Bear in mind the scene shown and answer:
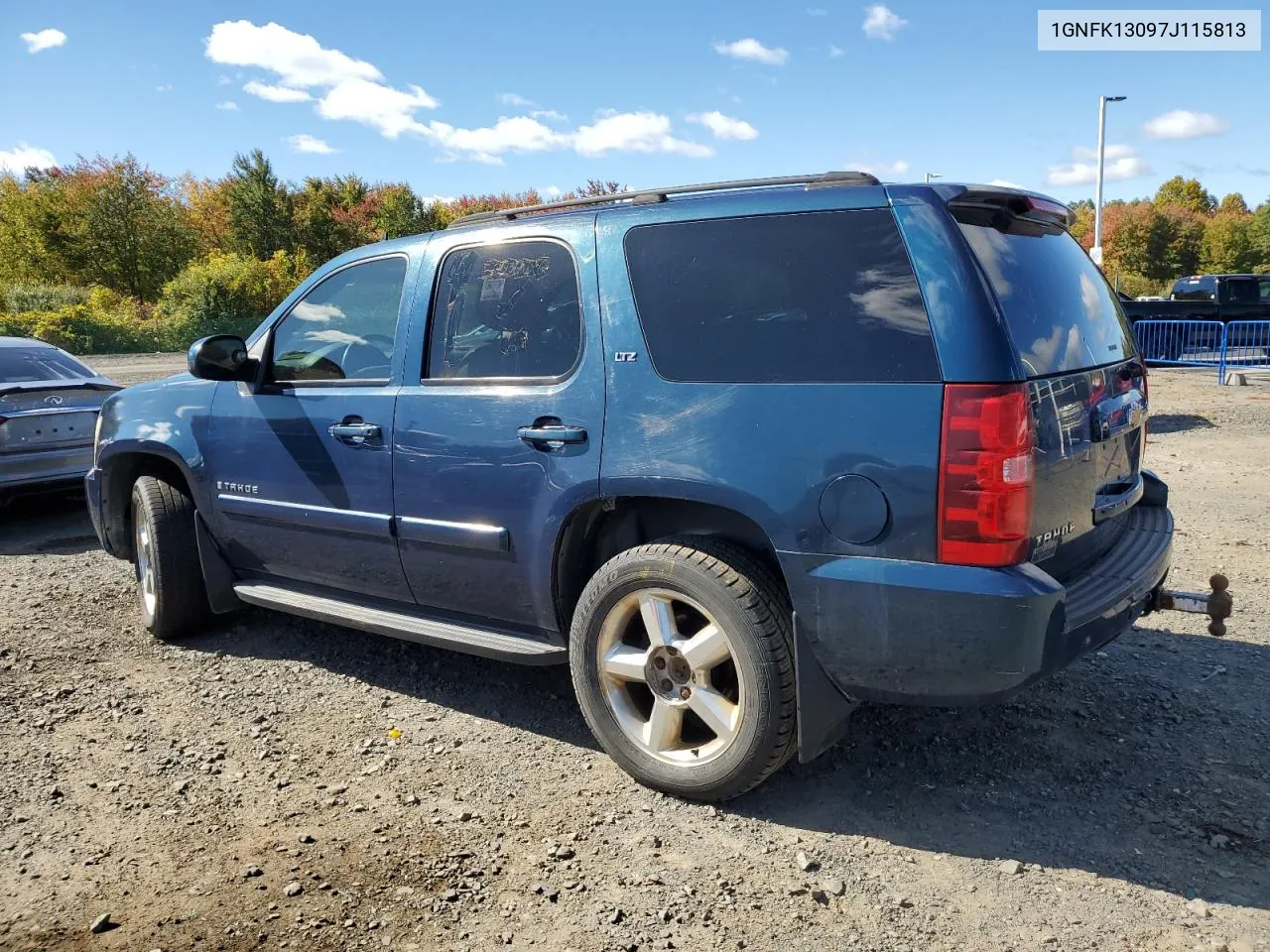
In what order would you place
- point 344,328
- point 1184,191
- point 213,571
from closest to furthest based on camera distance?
1. point 344,328
2. point 213,571
3. point 1184,191

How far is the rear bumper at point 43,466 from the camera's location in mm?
7129

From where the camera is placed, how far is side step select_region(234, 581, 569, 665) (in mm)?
3439

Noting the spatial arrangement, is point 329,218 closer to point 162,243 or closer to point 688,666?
point 162,243

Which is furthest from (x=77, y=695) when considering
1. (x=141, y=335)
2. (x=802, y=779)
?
(x=141, y=335)

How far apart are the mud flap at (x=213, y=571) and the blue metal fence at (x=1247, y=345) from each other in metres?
19.2

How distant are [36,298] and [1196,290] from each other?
39627 millimetres

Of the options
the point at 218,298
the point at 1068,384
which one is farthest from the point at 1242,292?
the point at 218,298

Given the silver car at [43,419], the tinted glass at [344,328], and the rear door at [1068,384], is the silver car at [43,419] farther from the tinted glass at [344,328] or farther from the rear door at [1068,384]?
the rear door at [1068,384]

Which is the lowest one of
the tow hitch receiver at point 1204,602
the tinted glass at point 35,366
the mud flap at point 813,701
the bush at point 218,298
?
the mud flap at point 813,701

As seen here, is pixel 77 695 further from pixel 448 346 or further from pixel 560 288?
pixel 560 288

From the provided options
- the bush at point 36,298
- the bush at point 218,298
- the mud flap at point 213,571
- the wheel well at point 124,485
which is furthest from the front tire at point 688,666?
the bush at point 36,298

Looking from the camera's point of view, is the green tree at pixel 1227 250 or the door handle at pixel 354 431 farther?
the green tree at pixel 1227 250

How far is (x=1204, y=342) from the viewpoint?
61.9 feet

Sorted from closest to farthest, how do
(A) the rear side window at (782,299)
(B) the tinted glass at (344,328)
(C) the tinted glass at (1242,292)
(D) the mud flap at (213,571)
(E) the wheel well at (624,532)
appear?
(A) the rear side window at (782,299), (E) the wheel well at (624,532), (B) the tinted glass at (344,328), (D) the mud flap at (213,571), (C) the tinted glass at (1242,292)
